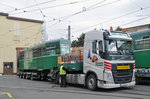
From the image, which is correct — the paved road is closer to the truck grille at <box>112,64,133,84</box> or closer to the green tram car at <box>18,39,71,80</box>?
the truck grille at <box>112,64,133,84</box>

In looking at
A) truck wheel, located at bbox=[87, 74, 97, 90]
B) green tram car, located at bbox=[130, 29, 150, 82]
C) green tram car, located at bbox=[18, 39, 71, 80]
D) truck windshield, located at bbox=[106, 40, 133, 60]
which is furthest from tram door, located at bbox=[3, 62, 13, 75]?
truck windshield, located at bbox=[106, 40, 133, 60]

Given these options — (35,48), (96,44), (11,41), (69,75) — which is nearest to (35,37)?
(11,41)

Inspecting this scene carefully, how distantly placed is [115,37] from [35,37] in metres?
38.5

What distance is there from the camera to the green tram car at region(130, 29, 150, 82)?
13.2m

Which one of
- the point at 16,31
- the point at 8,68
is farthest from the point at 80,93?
the point at 16,31

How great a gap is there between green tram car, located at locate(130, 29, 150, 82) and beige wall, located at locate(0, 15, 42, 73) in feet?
115

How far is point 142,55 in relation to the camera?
13.6 meters

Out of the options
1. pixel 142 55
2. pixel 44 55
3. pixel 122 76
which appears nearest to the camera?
pixel 122 76

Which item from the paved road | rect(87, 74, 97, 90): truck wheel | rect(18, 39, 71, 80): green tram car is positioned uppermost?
rect(18, 39, 71, 80): green tram car

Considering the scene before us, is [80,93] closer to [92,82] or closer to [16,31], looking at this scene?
[92,82]

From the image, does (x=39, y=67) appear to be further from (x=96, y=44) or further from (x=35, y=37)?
(x=35, y=37)

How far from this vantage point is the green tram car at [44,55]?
1677 centimetres

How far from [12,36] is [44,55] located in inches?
1117

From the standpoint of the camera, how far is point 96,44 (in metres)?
11.5
